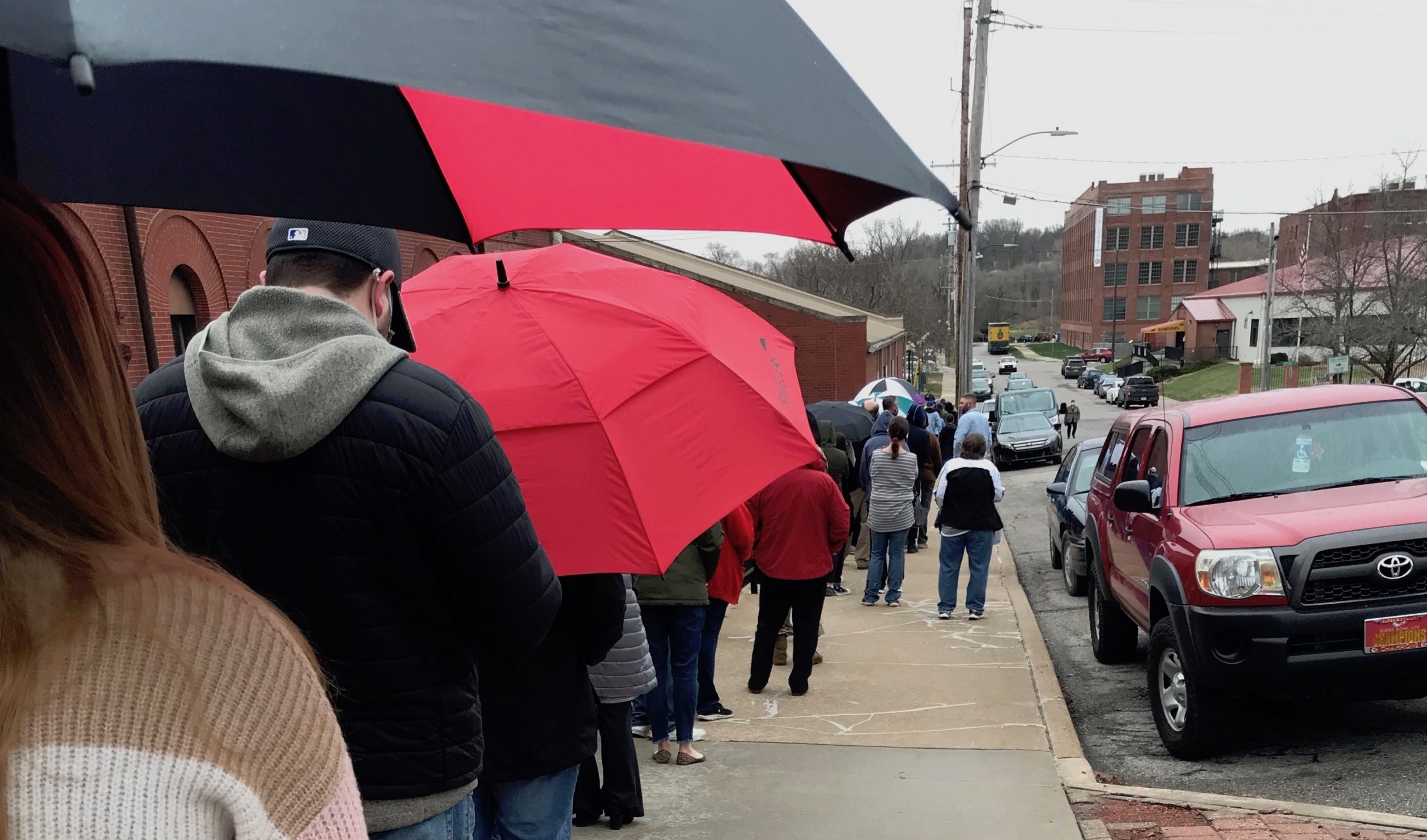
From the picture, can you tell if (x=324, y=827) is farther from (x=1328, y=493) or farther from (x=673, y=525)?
(x=1328, y=493)

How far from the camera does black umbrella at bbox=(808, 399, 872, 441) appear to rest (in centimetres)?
1435

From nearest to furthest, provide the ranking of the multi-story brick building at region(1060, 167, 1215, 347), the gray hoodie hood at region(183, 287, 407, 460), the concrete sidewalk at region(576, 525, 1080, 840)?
the gray hoodie hood at region(183, 287, 407, 460)
the concrete sidewalk at region(576, 525, 1080, 840)
the multi-story brick building at region(1060, 167, 1215, 347)

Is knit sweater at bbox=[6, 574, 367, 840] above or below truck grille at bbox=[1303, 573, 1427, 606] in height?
above

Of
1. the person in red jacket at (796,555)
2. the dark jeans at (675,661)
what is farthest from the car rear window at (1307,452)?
the dark jeans at (675,661)

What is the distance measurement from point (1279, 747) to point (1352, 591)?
124cm

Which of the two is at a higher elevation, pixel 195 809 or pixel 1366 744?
pixel 195 809

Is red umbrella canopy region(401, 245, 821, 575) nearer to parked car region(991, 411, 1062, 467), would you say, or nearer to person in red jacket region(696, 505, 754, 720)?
person in red jacket region(696, 505, 754, 720)

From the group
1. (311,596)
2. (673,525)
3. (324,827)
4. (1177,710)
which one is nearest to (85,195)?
(311,596)

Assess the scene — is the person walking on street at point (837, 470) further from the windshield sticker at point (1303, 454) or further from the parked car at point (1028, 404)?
the parked car at point (1028, 404)

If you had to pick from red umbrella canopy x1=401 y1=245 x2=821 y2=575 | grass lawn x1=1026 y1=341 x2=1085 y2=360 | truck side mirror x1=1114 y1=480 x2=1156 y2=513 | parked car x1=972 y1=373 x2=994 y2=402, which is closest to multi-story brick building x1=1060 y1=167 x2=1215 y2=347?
grass lawn x1=1026 y1=341 x2=1085 y2=360

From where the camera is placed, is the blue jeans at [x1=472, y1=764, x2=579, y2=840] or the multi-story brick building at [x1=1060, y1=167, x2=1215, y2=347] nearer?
the blue jeans at [x1=472, y1=764, x2=579, y2=840]

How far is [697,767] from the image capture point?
638cm

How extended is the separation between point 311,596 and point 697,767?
464cm

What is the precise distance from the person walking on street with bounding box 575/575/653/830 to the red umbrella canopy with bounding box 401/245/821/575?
129cm
